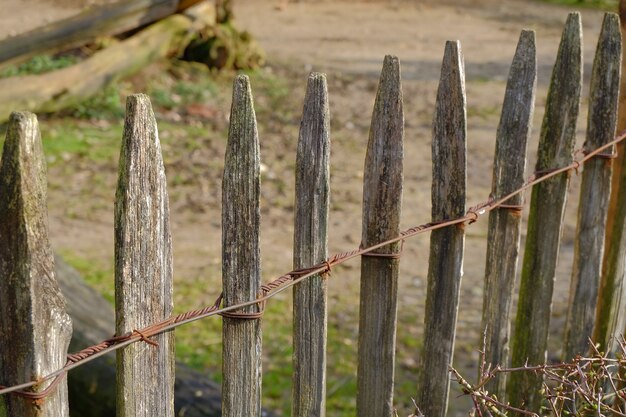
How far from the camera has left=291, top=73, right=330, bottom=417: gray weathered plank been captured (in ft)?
6.45

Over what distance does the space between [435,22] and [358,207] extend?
8859 mm

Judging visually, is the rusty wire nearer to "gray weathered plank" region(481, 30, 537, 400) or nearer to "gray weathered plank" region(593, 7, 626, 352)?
"gray weathered plank" region(481, 30, 537, 400)

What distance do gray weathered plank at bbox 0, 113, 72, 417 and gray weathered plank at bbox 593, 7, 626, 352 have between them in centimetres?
198

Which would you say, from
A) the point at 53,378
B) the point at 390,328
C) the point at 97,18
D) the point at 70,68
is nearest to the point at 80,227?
the point at 70,68

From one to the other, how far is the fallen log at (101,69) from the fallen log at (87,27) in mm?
175

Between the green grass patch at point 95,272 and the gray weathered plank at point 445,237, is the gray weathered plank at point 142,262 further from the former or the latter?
the green grass patch at point 95,272

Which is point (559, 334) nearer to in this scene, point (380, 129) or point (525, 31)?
point (525, 31)

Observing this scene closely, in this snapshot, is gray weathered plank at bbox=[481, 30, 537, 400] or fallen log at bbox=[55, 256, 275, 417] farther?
fallen log at bbox=[55, 256, 275, 417]

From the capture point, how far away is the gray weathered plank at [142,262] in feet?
5.37

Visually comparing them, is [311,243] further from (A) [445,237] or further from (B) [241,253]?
(A) [445,237]

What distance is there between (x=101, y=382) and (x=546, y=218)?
1813mm

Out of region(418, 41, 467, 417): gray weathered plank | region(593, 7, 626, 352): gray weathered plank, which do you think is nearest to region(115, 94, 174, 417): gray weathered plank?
region(418, 41, 467, 417): gray weathered plank

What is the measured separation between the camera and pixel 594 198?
287 centimetres

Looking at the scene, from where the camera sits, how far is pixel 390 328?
222cm
